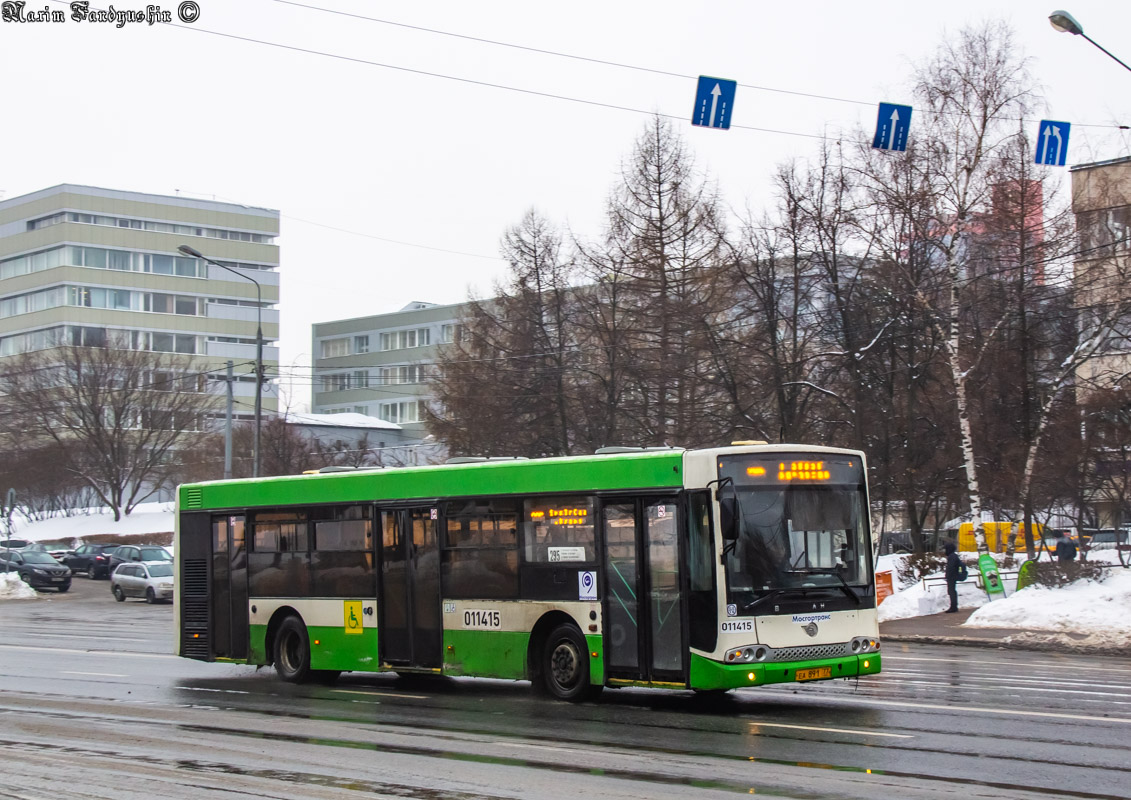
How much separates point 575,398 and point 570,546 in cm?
2932

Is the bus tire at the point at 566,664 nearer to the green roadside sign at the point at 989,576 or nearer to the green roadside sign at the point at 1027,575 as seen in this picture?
the green roadside sign at the point at 1027,575

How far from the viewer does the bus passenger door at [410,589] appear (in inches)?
656

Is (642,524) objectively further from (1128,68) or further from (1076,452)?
(1076,452)

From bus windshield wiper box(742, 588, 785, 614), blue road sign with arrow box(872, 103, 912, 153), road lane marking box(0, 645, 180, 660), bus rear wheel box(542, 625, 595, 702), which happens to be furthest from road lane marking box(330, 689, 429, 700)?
blue road sign with arrow box(872, 103, 912, 153)

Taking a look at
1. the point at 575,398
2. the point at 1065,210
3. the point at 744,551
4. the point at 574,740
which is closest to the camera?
the point at 574,740

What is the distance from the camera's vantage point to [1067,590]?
25.8 meters

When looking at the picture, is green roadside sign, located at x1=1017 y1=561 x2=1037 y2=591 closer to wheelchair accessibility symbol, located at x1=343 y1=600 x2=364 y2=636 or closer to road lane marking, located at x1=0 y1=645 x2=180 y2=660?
wheelchair accessibility symbol, located at x1=343 y1=600 x2=364 y2=636

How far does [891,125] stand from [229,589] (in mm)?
13848

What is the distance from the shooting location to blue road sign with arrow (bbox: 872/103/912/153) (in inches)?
933

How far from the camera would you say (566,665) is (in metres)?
15.0

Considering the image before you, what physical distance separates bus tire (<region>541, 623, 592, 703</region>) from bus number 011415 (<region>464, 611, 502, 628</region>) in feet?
2.32

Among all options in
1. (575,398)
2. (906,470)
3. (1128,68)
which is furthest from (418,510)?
(575,398)

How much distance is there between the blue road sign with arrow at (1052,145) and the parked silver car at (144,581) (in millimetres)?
30038

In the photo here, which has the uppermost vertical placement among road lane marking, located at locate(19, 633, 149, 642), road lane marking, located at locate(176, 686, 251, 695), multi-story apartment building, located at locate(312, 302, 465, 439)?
multi-story apartment building, located at locate(312, 302, 465, 439)
